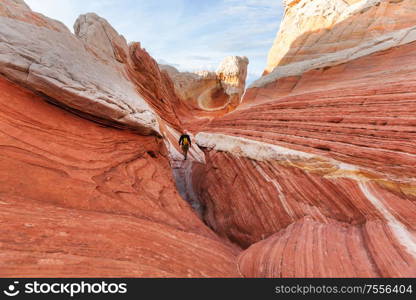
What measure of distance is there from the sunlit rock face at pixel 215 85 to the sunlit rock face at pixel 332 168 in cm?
1969

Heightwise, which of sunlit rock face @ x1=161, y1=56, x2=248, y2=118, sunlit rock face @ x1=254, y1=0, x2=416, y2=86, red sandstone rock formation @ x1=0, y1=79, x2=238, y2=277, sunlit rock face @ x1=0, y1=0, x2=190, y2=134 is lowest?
red sandstone rock formation @ x1=0, y1=79, x2=238, y2=277

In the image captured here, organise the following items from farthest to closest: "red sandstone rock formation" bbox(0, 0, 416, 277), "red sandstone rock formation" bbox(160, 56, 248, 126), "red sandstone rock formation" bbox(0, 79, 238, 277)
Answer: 1. "red sandstone rock formation" bbox(160, 56, 248, 126)
2. "red sandstone rock formation" bbox(0, 0, 416, 277)
3. "red sandstone rock formation" bbox(0, 79, 238, 277)

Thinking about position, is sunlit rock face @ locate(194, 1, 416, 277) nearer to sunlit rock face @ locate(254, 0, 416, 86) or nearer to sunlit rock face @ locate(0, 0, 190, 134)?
sunlit rock face @ locate(254, 0, 416, 86)

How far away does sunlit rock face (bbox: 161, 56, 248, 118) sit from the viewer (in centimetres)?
2558

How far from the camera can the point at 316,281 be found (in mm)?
1962

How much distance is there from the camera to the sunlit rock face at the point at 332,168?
232 centimetres

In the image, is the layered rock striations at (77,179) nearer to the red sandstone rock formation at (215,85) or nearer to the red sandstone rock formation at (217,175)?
the red sandstone rock formation at (217,175)

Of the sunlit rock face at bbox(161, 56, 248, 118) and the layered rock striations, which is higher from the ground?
the sunlit rock face at bbox(161, 56, 248, 118)

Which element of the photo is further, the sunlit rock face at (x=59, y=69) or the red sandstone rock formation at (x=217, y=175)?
the sunlit rock face at (x=59, y=69)

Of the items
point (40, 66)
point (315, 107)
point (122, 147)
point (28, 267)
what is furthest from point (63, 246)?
point (315, 107)

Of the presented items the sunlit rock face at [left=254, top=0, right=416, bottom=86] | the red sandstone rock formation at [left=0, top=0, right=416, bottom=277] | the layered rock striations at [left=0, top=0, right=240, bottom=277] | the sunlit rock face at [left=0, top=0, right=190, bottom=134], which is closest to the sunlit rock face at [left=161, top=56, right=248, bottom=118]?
the sunlit rock face at [left=254, top=0, right=416, bottom=86]

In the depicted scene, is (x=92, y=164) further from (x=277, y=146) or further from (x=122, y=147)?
(x=277, y=146)

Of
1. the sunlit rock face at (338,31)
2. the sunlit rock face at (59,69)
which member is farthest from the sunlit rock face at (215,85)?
the sunlit rock face at (59,69)

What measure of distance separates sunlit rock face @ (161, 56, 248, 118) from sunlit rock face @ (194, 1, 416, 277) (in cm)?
1969
